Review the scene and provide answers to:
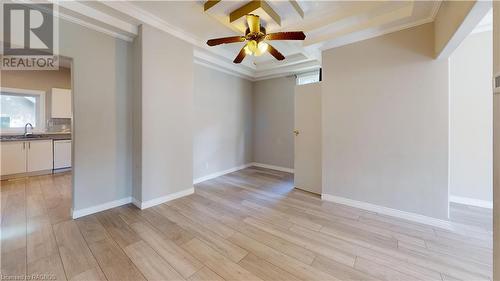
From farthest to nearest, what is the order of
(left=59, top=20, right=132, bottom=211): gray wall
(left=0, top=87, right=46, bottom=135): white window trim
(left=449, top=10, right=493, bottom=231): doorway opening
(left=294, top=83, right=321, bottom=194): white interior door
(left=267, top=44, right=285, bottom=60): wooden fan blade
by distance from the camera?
(left=0, top=87, right=46, bottom=135): white window trim
(left=294, top=83, right=321, bottom=194): white interior door
(left=449, top=10, right=493, bottom=231): doorway opening
(left=267, top=44, right=285, bottom=60): wooden fan blade
(left=59, top=20, right=132, bottom=211): gray wall

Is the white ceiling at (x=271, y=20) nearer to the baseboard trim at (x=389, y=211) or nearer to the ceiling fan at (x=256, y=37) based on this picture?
the ceiling fan at (x=256, y=37)

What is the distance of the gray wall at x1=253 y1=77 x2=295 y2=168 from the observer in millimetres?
4836

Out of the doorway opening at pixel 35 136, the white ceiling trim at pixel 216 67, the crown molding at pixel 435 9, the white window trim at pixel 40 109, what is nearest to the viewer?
the crown molding at pixel 435 9

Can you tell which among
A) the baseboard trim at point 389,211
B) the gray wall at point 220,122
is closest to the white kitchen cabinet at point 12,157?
the gray wall at point 220,122

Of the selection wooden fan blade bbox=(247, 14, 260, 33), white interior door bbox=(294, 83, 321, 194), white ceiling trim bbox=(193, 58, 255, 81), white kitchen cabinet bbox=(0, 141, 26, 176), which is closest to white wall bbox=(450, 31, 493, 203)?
white interior door bbox=(294, 83, 321, 194)

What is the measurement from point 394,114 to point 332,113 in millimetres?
764

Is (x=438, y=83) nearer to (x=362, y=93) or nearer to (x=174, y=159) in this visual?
(x=362, y=93)

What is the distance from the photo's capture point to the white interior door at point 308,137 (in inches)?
127

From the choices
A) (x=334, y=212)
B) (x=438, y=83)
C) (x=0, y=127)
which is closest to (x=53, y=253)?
(x=334, y=212)

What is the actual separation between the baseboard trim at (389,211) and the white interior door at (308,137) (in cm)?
38

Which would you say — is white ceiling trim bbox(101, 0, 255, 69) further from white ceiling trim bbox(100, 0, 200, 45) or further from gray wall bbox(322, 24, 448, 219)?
gray wall bbox(322, 24, 448, 219)

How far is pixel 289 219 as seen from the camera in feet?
7.80

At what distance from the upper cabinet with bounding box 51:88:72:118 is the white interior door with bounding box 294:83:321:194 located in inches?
223

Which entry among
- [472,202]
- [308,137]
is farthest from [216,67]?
[472,202]
